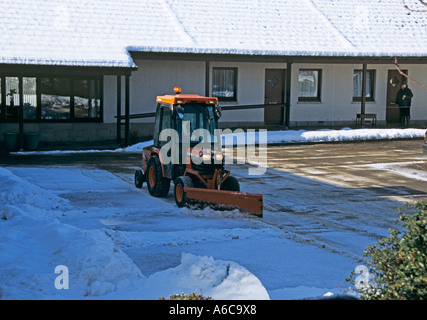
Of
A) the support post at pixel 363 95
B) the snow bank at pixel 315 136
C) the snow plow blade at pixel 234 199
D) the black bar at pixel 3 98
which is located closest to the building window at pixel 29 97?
the black bar at pixel 3 98

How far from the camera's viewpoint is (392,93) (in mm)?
32625

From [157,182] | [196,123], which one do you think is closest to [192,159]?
[196,123]

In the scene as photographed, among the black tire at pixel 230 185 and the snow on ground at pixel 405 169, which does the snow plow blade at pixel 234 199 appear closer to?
the black tire at pixel 230 185

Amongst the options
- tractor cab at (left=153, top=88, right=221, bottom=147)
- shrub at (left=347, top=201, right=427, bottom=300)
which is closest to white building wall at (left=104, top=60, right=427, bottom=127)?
tractor cab at (left=153, top=88, right=221, bottom=147)

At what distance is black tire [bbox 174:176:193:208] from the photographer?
1326 cm

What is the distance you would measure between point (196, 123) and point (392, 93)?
20.8m

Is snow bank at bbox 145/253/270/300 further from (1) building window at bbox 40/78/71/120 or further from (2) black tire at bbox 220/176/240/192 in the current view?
(1) building window at bbox 40/78/71/120

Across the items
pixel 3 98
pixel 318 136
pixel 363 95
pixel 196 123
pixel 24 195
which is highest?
pixel 363 95

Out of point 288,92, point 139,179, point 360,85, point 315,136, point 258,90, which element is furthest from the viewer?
point 360,85

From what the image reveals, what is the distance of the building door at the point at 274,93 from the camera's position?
3025 cm

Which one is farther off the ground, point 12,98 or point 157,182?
point 12,98

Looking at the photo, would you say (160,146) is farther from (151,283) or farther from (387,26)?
(387,26)

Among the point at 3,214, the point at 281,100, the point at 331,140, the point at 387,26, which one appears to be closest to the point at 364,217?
the point at 3,214

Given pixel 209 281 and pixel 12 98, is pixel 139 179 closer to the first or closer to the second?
pixel 209 281
